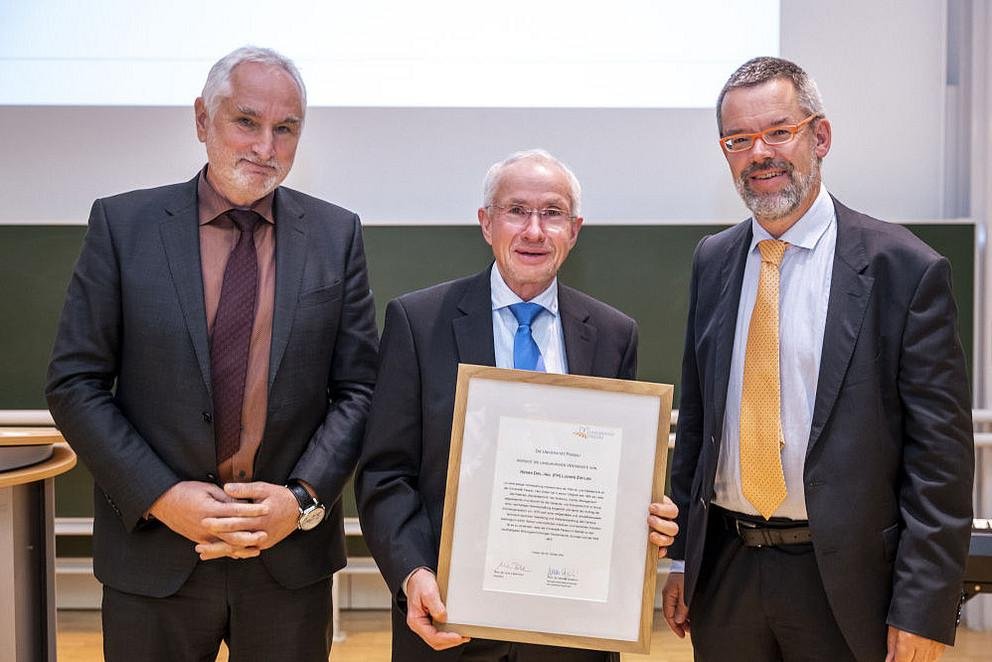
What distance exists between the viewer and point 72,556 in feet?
14.9

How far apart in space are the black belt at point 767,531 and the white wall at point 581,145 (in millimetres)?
2772

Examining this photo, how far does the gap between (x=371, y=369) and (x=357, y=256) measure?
0.26m

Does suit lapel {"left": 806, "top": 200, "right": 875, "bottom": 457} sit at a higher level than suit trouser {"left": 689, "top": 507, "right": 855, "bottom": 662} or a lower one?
higher

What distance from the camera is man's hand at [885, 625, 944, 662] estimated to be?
1.80 m

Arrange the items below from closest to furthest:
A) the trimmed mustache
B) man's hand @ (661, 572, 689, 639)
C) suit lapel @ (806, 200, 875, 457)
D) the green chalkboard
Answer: suit lapel @ (806, 200, 875, 457)
the trimmed mustache
man's hand @ (661, 572, 689, 639)
the green chalkboard

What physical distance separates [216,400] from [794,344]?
3.91 ft

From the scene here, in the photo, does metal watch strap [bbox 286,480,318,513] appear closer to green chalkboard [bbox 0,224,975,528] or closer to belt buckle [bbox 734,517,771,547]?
belt buckle [bbox 734,517,771,547]

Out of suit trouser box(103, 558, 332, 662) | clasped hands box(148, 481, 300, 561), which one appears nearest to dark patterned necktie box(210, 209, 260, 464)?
clasped hands box(148, 481, 300, 561)

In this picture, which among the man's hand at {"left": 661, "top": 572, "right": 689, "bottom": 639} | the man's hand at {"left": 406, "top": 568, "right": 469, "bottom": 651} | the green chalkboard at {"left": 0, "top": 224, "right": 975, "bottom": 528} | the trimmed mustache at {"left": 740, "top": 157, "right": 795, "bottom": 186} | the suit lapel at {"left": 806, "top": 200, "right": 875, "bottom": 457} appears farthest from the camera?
the green chalkboard at {"left": 0, "top": 224, "right": 975, "bottom": 528}

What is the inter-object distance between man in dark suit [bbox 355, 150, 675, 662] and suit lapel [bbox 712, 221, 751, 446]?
0.62 ft

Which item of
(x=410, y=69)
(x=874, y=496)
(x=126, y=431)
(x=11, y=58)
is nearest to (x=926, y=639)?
(x=874, y=496)

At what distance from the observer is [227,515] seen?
180 centimetres

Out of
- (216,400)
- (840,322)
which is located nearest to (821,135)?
(840,322)

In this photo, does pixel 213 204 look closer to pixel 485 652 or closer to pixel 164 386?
pixel 164 386
